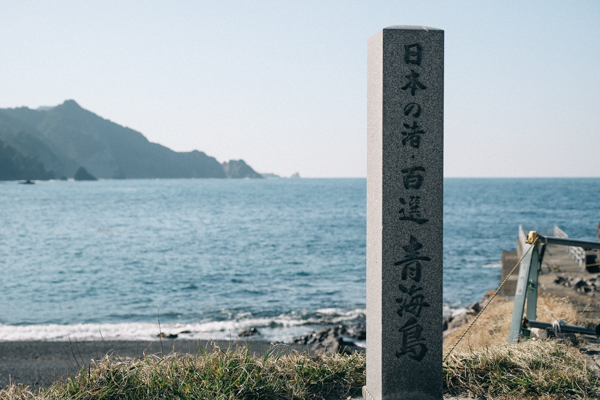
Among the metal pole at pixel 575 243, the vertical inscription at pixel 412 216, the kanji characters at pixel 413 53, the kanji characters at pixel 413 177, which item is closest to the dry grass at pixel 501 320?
the metal pole at pixel 575 243

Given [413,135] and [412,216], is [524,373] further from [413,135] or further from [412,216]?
[413,135]

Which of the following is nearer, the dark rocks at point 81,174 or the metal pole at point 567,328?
the metal pole at point 567,328

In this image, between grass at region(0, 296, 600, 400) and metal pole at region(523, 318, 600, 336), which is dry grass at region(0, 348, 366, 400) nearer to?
grass at region(0, 296, 600, 400)

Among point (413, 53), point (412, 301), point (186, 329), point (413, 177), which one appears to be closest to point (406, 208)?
point (413, 177)

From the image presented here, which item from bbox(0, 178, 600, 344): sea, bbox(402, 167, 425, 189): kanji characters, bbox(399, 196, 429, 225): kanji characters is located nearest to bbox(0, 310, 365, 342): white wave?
bbox(0, 178, 600, 344): sea

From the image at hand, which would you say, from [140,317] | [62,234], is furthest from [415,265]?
[62,234]

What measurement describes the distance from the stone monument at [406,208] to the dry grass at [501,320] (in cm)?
254

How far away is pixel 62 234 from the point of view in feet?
151

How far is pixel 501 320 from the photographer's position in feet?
28.1

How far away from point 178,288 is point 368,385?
788 inches

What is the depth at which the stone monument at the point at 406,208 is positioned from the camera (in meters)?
4.22

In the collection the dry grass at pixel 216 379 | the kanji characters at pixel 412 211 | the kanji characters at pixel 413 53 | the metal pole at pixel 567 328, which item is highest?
the kanji characters at pixel 413 53

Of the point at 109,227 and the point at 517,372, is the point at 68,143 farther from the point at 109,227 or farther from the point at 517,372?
the point at 517,372

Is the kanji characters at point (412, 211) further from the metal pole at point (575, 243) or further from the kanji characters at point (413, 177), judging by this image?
the metal pole at point (575, 243)
